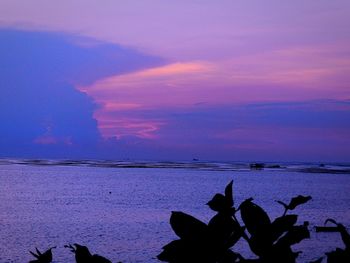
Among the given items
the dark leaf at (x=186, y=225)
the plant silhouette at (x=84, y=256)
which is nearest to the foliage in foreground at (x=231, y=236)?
the dark leaf at (x=186, y=225)

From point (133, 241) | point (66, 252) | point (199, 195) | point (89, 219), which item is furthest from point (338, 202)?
point (66, 252)

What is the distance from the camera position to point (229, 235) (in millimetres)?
1586

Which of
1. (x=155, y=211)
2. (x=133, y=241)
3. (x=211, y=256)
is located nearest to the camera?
(x=211, y=256)

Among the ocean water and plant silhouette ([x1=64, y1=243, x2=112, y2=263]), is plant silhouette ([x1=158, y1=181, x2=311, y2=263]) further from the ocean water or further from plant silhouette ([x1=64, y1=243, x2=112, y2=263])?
the ocean water

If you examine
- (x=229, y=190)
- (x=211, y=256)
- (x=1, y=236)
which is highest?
(x=229, y=190)

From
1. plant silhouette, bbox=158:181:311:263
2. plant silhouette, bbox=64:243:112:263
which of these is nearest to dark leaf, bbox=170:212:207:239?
plant silhouette, bbox=158:181:311:263

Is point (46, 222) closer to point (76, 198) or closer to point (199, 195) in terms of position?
point (76, 198)

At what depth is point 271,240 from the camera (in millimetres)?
1595

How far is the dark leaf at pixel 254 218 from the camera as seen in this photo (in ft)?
5.21

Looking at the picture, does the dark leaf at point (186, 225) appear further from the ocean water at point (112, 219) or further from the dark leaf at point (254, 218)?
the ocean water at point (112, 219)

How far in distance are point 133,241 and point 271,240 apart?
46.1 m

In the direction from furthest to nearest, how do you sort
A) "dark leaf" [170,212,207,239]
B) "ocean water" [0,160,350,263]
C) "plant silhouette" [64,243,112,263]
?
"ocean water" [0,160,350,263]
"plant silhouette" [64,243,112,263]
"dark leaf" [170,212,207,239]

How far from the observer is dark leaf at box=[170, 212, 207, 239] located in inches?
60.1

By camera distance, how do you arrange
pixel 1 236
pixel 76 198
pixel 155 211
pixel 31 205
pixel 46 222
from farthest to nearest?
pixel 76 198 < pixel 31 205 < pixel 155 211 < pixel 46 222 < pixel 1 236
